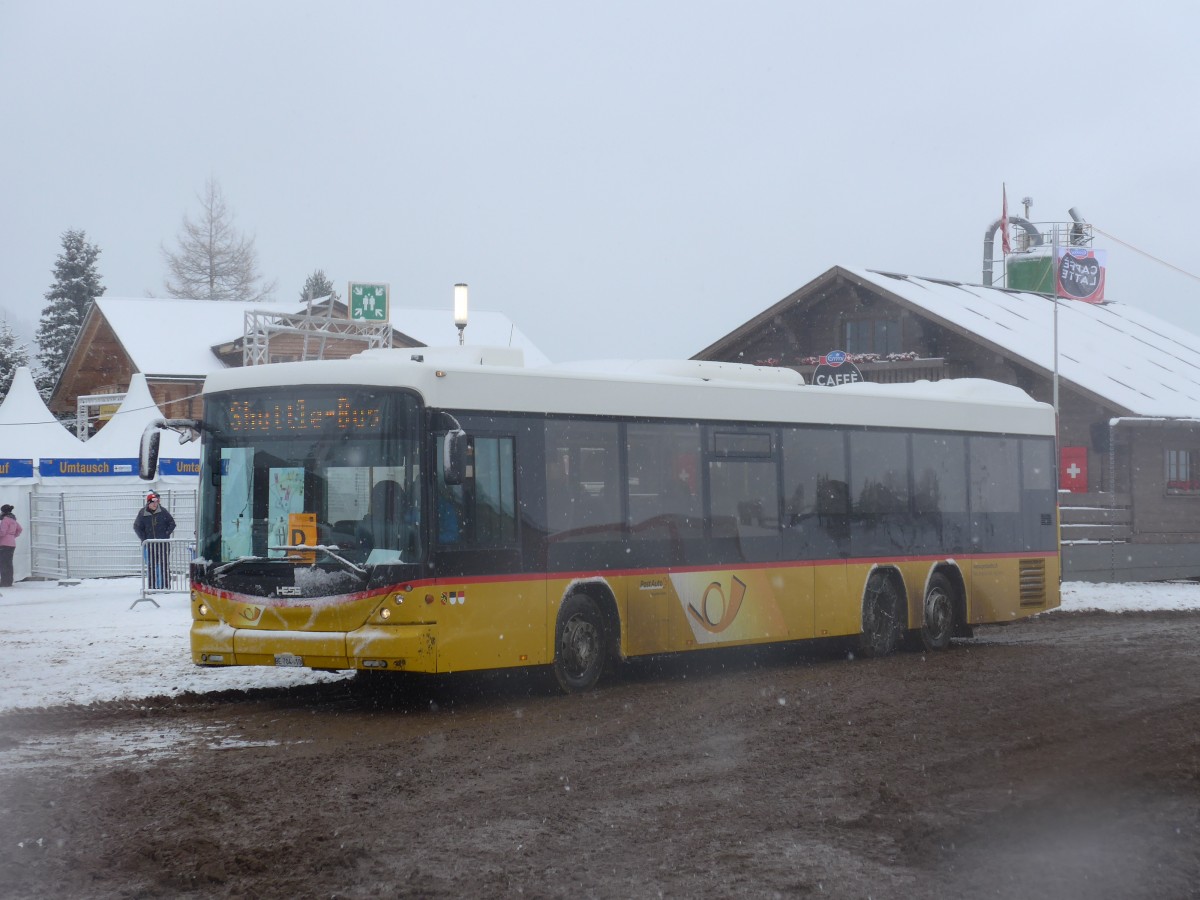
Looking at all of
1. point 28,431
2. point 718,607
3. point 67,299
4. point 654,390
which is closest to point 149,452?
point 654,390

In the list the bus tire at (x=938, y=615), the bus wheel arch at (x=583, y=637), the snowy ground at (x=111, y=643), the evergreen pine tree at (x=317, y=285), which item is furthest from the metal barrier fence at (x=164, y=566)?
the evergreen pine tree at (x=317, y=285)

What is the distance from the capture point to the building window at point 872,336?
38.4 meters

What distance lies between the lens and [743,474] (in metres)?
15.3

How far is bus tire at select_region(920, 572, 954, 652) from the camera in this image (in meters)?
17.8

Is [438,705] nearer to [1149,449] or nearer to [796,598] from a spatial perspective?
[796,598]

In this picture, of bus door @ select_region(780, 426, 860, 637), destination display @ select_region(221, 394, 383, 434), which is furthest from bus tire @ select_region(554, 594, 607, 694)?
bus door @ select_region(780, 426, 860, 637)

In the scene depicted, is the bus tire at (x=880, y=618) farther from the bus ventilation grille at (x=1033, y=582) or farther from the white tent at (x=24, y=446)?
the white tent at (x=24, y=446)

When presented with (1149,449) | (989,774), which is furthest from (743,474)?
(1149,449)

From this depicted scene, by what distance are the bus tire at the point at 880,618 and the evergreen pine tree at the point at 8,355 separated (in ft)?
182

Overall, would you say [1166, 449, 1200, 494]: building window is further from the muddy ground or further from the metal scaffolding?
the muddy ground

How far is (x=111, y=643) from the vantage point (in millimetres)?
18531

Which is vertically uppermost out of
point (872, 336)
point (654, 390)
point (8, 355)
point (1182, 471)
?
point (8, 355)

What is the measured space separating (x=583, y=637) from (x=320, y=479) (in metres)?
2.84

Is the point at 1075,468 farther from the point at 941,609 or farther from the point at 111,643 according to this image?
the point at 111,643
